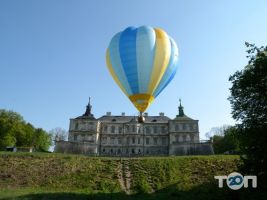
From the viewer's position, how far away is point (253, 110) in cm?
2778

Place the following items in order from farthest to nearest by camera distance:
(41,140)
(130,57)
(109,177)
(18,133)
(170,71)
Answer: (41,140) → (18,133) → (109,177) → (170,71) → (130,57)

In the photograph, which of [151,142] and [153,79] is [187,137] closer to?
[151,142]

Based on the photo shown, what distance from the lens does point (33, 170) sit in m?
37.4

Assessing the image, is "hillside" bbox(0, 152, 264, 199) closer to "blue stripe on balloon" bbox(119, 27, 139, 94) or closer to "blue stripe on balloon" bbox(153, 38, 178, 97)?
"blue stripe on balloon" bbox(153, 38, 178, 97)

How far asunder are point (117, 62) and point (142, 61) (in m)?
2.15

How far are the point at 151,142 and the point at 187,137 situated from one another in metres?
8.39

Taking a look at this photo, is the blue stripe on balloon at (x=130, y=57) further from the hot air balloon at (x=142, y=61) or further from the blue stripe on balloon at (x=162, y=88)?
the blue stripe on balloon at (x=162, y=88)

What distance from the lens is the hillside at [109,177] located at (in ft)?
96.5

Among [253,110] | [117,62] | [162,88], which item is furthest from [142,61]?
[253,110]

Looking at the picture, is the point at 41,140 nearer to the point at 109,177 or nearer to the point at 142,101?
the point at 109,177

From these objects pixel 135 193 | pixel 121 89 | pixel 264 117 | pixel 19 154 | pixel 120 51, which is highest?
pixel 120 51

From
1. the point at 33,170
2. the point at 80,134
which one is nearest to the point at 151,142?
the point at 80,134

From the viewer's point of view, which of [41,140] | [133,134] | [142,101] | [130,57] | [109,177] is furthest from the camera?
[41,140]

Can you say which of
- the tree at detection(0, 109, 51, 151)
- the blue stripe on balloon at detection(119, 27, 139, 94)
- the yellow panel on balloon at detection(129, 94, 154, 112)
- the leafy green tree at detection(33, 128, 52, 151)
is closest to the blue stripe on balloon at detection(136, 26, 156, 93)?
the blue stripe on balloon at detection(119, 27, 139, 94)
